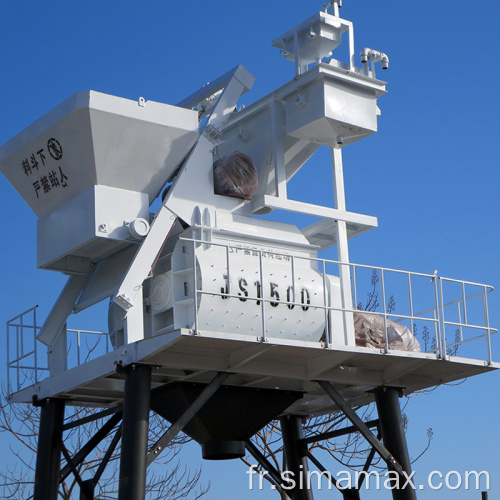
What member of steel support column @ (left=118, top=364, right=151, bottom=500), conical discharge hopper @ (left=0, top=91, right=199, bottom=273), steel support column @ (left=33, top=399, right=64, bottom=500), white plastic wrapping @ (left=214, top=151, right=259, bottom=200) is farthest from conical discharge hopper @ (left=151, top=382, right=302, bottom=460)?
white plastic wrapping @ (left=214, top=151, right=259, bottom=200)

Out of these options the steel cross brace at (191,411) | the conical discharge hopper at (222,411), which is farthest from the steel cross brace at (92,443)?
the steel cross brace at (191,411)

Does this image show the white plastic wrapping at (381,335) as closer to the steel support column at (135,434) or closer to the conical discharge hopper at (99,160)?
the steel support column at (135,434)

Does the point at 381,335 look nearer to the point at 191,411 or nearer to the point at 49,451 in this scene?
the point at 191,411

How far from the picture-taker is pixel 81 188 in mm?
17812

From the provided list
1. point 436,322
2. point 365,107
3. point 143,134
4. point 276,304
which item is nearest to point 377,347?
point 436,322

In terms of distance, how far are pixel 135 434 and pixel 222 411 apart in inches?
107

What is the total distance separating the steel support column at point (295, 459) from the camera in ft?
72.7

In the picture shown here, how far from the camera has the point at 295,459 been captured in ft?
73.6

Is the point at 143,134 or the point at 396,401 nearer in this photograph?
the point at 143,134

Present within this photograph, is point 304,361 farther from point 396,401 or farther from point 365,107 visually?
point 365,107

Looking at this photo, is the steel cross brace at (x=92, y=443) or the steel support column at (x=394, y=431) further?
the steel cross brace at (x=92, y=443)

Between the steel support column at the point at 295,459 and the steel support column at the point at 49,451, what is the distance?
509 centimetres

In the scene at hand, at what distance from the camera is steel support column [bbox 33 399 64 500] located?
19.0 m

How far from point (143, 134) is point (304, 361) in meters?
4.78
